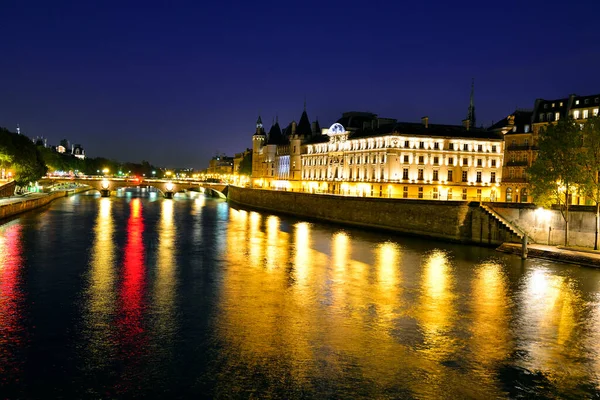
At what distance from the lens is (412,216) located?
50969 millimetres

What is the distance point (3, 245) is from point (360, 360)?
31.4 metres

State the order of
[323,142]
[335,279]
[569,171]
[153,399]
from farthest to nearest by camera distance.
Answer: [323,142], [569,171], [335,279], [153,399]

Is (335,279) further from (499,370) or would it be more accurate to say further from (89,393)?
(89,393)

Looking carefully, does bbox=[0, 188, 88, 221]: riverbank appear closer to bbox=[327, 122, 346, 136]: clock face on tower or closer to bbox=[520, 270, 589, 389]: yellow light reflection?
bbox=[327, 122, 346, 136]: clock face on tower

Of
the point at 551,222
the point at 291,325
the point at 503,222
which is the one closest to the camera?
the point at 291,325

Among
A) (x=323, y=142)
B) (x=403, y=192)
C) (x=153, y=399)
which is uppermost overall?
(x=323, y=142)

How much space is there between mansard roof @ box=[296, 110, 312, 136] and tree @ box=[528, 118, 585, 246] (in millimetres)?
67849

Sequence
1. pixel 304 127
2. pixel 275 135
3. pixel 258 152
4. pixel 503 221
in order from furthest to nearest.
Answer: pixel 258 152
pixel 275 135
pixel 304 127
pixel 503 221

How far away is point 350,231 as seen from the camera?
179 ft

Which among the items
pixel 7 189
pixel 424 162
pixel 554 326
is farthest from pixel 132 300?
pixel 7 189

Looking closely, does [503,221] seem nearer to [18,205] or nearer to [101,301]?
[101,301]

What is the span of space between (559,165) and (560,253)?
6.64 metres

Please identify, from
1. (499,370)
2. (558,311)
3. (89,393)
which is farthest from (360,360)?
(558,311)

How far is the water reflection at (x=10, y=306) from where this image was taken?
53.8 feet
